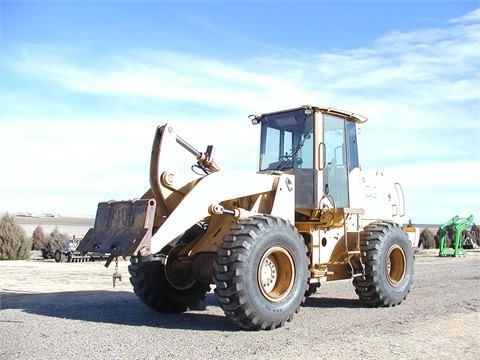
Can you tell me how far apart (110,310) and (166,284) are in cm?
110

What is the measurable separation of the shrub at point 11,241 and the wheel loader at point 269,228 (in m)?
16.5

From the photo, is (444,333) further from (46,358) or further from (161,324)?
(46,358)

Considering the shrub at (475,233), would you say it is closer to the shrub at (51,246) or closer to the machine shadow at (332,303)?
the shrub at (51,246)

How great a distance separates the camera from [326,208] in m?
9.54

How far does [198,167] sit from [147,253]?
233 cm

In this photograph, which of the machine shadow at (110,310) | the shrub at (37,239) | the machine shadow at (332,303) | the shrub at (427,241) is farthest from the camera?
the shrub at (427,241)

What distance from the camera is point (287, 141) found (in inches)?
394

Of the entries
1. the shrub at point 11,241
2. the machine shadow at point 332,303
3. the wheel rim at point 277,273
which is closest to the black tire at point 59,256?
the shrub at point 11,241

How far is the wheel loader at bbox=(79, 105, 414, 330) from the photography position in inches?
292

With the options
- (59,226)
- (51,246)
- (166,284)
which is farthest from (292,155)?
(59,226)

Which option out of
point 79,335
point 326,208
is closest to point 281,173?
point 326,208

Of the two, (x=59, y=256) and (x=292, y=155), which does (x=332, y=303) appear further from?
(x=59, y=256)

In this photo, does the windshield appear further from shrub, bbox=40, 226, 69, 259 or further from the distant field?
the distant field

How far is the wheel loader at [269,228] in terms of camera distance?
7.41 meters
